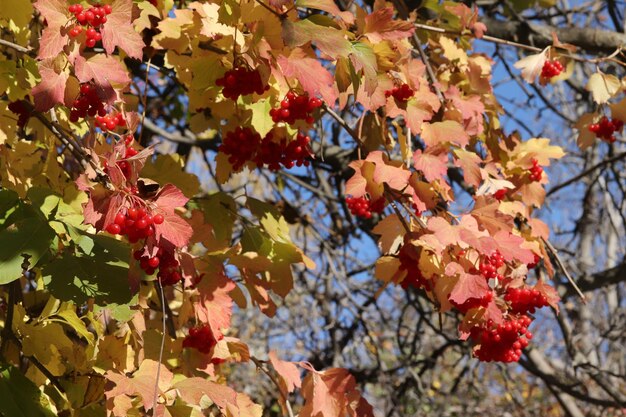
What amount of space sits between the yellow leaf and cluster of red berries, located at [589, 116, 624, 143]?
4.3 inches

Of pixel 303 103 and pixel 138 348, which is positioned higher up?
pixel 303 103

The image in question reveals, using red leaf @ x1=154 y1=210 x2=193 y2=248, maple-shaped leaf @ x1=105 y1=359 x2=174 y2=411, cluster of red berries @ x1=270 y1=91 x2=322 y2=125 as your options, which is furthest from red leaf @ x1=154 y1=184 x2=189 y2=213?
cluster of red berries @ x1=270 y1=91 x2=322 y2=125

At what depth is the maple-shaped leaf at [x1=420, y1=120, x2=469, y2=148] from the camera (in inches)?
106

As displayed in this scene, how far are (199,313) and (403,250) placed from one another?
608 mm

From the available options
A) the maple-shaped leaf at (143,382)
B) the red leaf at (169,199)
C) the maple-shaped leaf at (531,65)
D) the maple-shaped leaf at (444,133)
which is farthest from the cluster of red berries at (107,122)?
the maple-shaped leaf at (531,65)

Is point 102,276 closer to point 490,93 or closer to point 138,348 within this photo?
point 138,348

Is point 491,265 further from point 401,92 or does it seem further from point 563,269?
point 401,92

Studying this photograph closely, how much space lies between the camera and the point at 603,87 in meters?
3.24

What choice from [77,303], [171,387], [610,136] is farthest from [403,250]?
[610,136]

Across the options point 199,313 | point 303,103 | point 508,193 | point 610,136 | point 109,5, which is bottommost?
point 199,313

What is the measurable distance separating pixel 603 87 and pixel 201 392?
2.03 meters

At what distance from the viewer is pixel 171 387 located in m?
2.11

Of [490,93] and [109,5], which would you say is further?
[490,93]

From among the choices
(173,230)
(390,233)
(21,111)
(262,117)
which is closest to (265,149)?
(262,117)
